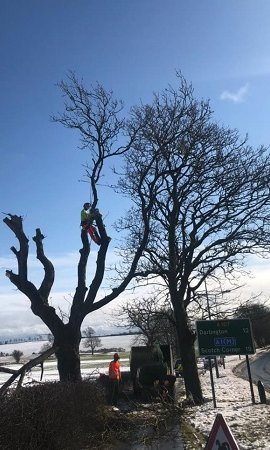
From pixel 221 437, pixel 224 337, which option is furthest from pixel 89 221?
pixel 221 437

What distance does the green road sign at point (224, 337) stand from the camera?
732 inches

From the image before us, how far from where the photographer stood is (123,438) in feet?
37.8

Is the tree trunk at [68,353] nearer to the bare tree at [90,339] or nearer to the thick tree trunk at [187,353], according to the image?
the thick tree trunk at [187,353]

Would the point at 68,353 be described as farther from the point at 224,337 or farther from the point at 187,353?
the point at 187,353

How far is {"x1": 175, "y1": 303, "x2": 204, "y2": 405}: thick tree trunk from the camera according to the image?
19.9m

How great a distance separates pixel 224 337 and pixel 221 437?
14000mm

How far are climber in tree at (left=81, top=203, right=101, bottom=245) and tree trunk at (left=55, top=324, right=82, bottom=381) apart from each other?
3.01 metres

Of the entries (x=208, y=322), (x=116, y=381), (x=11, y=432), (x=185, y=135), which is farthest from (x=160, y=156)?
(x=11, y=432)

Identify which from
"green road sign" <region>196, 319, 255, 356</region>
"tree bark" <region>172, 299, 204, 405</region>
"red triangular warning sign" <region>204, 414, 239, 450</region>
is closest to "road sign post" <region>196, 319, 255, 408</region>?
"green road sign" <region>196, 319, 255, 356</region>

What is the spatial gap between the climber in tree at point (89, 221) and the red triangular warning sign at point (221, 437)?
10.9 m

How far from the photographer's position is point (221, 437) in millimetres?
5172

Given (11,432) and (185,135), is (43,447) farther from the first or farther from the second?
(185,135)

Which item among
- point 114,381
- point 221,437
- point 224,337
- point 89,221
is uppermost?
point 89,221

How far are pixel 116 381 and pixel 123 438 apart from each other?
652cm
